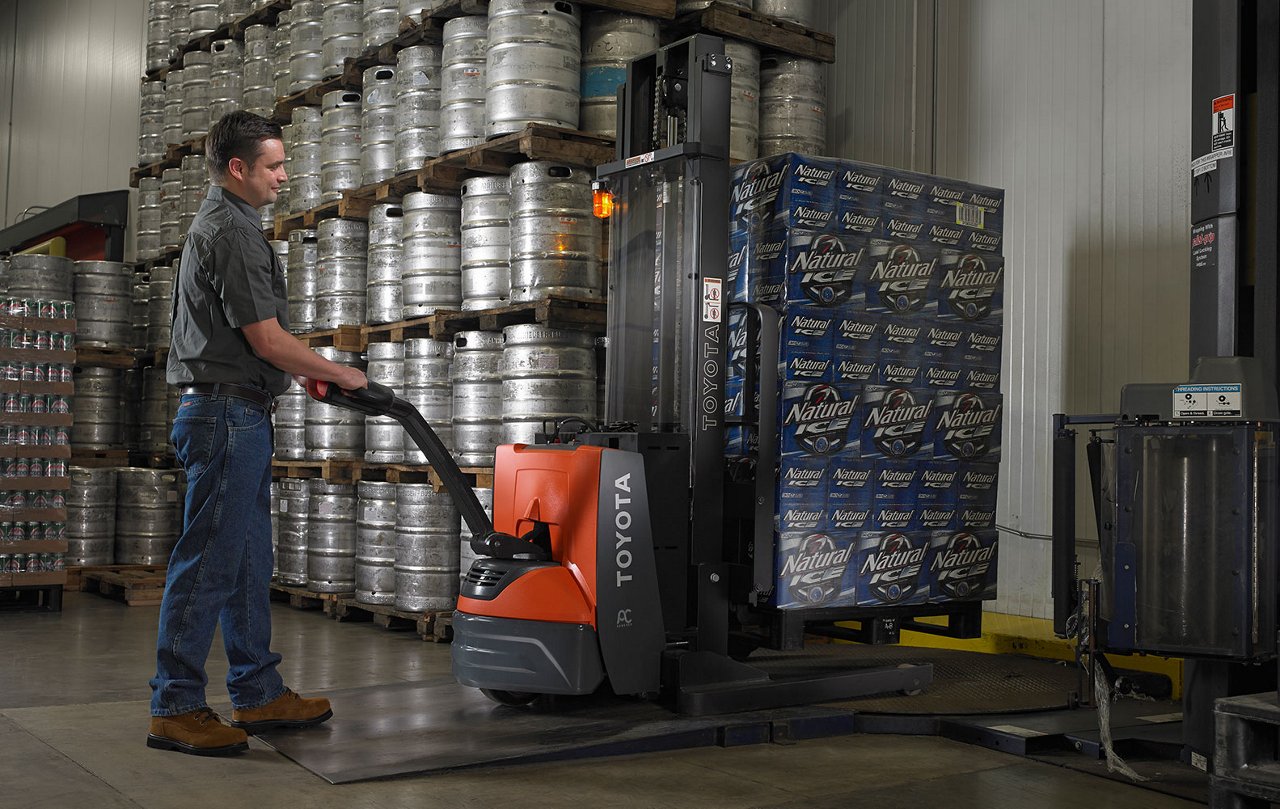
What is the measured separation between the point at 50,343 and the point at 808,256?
5.40m

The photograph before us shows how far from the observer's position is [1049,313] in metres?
6.51

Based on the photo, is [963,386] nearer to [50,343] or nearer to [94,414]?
[50,343]

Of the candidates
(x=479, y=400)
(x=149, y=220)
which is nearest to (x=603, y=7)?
(x=479, y=400)

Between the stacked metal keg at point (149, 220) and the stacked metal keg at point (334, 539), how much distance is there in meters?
4.15

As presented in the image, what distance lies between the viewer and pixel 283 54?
8477 mm

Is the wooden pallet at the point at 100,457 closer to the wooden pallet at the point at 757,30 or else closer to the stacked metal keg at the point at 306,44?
the stacked metal keg at the point at 306,44

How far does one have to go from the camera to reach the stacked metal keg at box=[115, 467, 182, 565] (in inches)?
371

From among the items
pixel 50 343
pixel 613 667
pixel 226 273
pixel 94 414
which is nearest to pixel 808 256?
pixel 613 667

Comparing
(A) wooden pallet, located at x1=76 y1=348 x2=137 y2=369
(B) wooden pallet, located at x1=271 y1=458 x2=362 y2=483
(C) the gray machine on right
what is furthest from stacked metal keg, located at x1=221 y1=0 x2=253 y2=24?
(C) the gray machine on right

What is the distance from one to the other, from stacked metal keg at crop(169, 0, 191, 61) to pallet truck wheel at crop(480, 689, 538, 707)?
7.35 m

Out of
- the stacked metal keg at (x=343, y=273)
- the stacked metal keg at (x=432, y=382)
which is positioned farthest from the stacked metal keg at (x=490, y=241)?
the stacked metal keg at (x=343, y=273)

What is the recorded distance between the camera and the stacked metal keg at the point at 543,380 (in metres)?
6.10

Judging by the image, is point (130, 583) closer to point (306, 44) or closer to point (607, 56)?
point (306, 44)

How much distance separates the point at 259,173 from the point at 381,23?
11.8 feet
